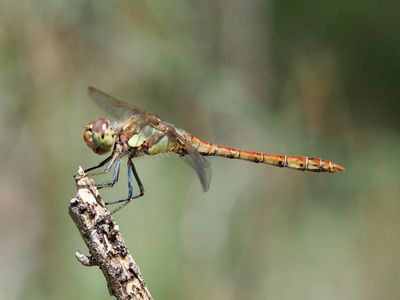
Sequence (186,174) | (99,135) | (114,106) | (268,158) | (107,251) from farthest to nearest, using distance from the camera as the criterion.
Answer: (186,174), (268,158), (114,106), (99,135), (107,251)

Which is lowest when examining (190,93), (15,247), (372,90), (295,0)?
(15,247)

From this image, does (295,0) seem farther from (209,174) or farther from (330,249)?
(209,174)

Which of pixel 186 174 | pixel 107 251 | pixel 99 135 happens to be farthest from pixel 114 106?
pixel 186 174

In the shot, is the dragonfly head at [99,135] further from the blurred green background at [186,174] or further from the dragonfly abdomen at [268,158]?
the blurred green background at [186,174]

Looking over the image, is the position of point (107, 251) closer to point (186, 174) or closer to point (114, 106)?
point (114, 106)

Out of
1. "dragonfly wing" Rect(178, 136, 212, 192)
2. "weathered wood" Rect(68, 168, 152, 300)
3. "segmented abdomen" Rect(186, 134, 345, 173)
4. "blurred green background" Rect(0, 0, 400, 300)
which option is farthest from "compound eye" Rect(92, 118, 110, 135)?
"blurred green background" Rect(0, 0, 400, 300)

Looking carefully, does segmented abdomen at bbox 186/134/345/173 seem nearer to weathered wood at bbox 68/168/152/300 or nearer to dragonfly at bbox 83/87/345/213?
dragonfly at bbox 83/87/345/213

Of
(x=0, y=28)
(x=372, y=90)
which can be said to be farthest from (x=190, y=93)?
(x=372, y=90)

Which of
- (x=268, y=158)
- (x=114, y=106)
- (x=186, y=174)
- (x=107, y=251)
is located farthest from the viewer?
(x=186, y=174)
